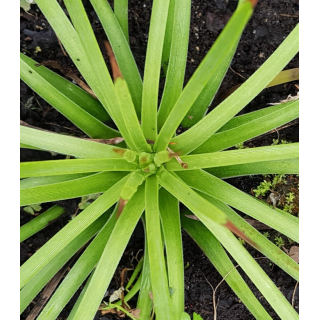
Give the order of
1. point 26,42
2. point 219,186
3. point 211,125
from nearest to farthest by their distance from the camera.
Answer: point 211,125, point 219,186, point 26,42

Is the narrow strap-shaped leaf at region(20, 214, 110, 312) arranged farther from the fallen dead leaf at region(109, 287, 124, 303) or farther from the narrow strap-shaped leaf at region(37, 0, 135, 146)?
the narrow strap-shaped leaf at region(37, 0, 135, 146)

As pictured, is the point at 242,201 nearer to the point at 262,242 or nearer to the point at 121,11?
the point at 262,242

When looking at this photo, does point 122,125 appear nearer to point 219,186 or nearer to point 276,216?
point 219,186

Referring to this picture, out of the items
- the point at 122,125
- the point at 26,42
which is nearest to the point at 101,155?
the point at 122,125

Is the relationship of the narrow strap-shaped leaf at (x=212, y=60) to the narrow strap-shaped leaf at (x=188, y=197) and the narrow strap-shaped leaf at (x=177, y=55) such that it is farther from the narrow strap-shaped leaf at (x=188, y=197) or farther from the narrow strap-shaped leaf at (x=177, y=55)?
the narrow strap-shaped leaf at (x=177, y=55)

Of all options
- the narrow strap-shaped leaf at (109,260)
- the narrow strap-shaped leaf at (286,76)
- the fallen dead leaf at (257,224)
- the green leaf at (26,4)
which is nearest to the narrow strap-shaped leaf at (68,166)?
the narrow strap-shaped leaf at (109,260)

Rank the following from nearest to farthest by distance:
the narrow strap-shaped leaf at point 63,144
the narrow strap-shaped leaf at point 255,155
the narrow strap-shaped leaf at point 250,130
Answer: the narrow strap-shaped leaf at point 255,155, the narrow strap-shaped leaf at point 63,144, the narrow strap-shaped leaf at point 250,130
